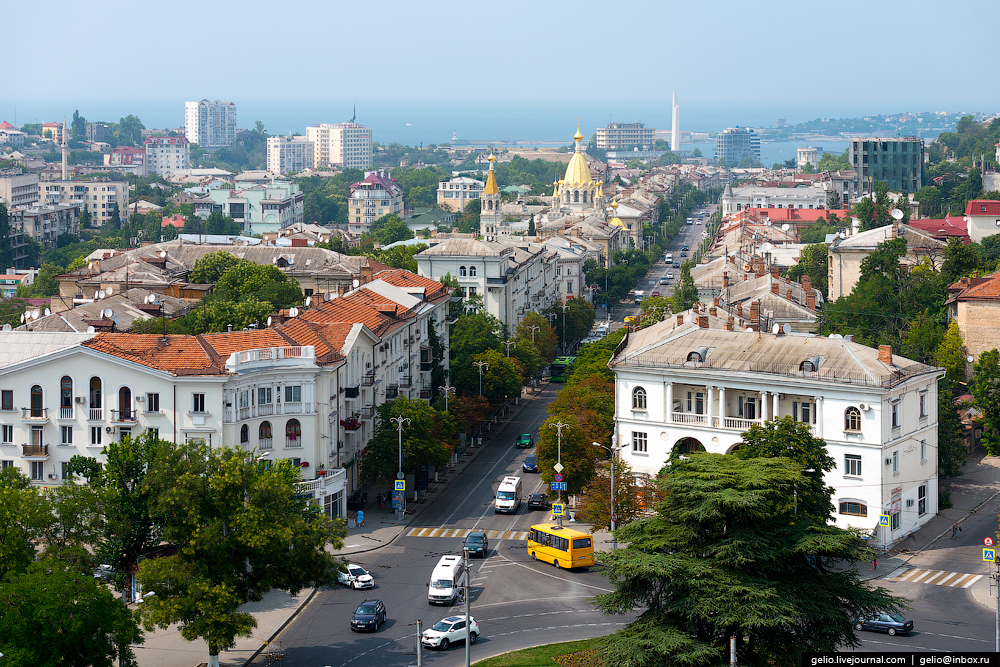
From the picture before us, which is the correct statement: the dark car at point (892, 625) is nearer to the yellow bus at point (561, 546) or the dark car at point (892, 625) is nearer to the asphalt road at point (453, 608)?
the asphalt road at point (453, 608)

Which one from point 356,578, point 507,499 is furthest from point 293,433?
point 507,499

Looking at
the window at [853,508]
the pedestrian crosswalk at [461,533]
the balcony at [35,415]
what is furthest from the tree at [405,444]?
the window at [853,508]

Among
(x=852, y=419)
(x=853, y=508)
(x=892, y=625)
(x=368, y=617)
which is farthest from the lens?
(x=852, y=419)

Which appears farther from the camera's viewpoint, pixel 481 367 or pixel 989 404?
pixel 481 367

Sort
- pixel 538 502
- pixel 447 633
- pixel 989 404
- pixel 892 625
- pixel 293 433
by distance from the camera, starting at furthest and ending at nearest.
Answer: pixel 989 404
pixel 538 502
pixel 293 433
pixel 892 625
pixel 447 633

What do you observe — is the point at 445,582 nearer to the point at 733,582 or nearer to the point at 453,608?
the point at 453,608

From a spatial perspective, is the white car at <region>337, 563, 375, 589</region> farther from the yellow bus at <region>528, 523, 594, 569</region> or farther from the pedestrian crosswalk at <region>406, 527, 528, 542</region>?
the pedestrian crosswalk at <region>406, 527, 528, 542</region>

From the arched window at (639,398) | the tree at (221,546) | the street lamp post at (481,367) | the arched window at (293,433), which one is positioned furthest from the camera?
the street lamp post at (481,367)
